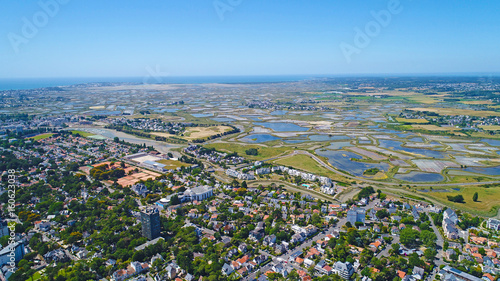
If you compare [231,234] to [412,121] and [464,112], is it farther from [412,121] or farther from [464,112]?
[464,112]

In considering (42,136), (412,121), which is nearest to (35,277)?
(42,136)

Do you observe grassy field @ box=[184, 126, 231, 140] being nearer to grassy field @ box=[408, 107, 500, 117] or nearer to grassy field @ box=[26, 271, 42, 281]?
grassy field @ box=[26, 271, 42, 281]

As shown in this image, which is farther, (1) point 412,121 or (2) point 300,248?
(1) point 412,121

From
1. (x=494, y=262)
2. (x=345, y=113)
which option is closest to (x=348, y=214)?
(x=494, y=262)

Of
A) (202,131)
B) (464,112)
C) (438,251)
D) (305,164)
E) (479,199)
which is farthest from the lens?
(464,112)

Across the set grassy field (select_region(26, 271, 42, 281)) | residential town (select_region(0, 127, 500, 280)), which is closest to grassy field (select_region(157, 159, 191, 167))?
residential town (select_region(0, 127, 500, 280))

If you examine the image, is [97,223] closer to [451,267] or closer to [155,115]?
[451,267]

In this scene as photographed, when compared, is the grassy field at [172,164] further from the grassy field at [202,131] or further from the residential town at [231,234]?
the grassy field at [202,131]

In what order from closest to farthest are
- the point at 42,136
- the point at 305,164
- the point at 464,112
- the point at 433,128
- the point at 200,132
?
the point at 305,164
the point at 42,136
the point at 200,132
the point at 433,128
the point at 464,112
